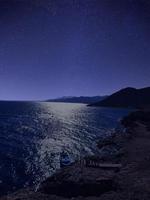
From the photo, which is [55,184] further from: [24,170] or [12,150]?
[12,150]

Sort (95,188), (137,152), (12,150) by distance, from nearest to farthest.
Answer: (95,188)
(137,152)
(12,150)

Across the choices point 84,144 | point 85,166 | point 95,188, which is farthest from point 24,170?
point 84,144

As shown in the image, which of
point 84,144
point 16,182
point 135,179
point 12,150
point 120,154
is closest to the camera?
point 135,179

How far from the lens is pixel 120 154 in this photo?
60375 mm

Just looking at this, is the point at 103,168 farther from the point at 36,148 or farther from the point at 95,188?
the point at 36,148

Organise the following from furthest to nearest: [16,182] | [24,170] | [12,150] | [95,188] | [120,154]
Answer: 1. [12,150]
2. [120,154]
3. [24,170]
4. [16,182]
5. [95,188]

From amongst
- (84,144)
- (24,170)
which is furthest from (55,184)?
(84,144)

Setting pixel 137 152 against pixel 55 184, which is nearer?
pixel 55 184

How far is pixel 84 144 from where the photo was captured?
8588 cm

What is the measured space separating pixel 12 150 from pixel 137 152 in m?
31.3

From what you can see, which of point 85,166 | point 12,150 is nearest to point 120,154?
point 85,166

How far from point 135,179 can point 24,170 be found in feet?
73.4

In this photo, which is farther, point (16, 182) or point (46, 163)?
point (46, 163)

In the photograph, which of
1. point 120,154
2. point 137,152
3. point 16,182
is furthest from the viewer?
point 137,152
